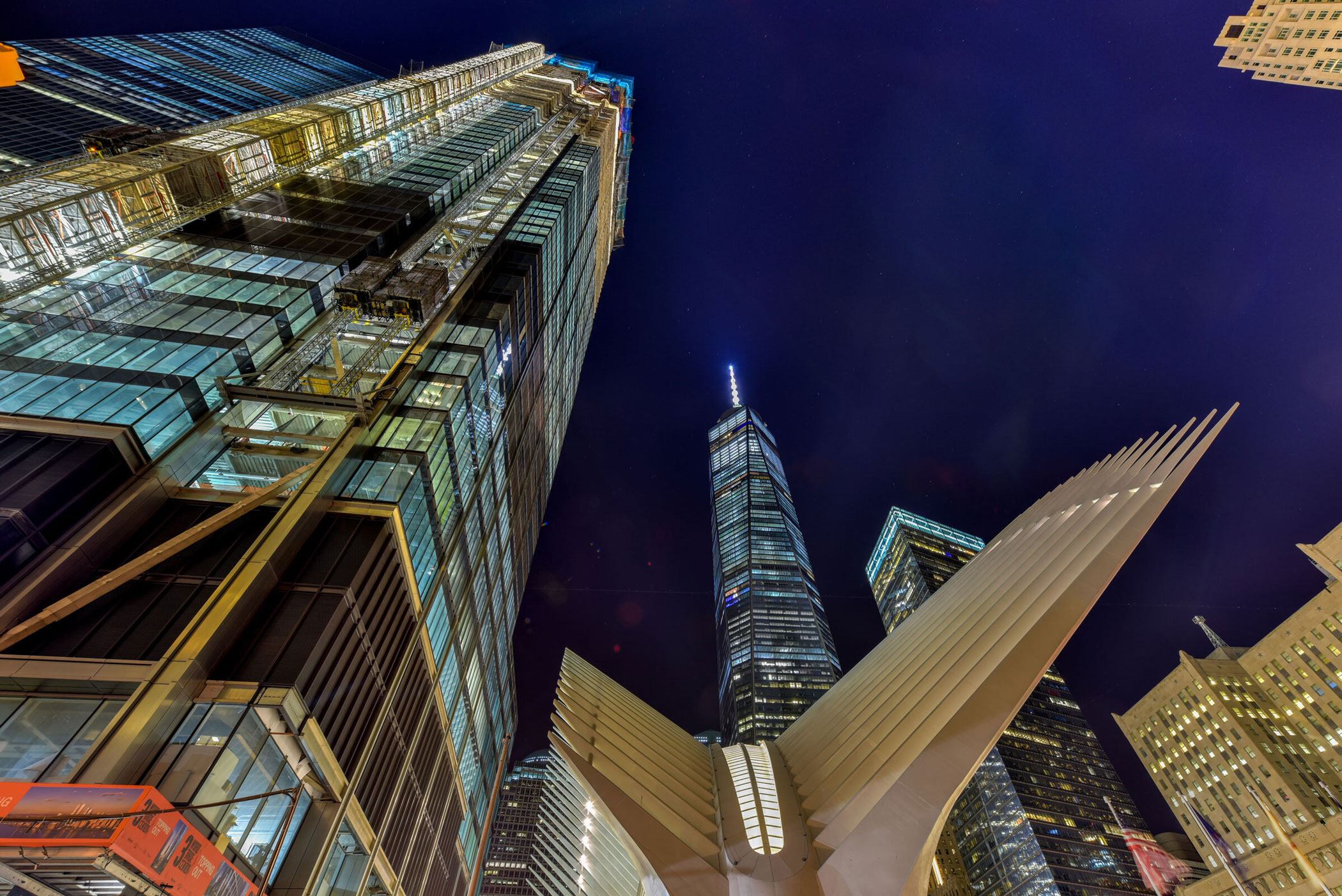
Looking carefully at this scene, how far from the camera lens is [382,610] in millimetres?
19094

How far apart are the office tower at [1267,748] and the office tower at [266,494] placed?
81.8 meters

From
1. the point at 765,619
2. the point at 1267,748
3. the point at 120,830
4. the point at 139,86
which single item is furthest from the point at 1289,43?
the point at 765,619

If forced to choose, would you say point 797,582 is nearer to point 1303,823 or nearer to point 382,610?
point 1303,823

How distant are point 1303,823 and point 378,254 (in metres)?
110

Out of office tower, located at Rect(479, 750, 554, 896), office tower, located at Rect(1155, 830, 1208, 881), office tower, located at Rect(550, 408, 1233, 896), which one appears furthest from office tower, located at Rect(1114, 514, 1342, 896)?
office tower, located at Rect(479, 750, 554, 896)

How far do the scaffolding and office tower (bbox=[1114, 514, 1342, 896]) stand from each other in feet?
329

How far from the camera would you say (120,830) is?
8516mm

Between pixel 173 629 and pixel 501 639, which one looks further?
pixel 501 639

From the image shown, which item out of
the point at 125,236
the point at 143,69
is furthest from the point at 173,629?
the point at 143,69

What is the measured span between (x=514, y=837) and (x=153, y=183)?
14947 cm

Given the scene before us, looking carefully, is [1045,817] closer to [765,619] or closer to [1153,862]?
[1153,862]

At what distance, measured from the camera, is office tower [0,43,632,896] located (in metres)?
13.7

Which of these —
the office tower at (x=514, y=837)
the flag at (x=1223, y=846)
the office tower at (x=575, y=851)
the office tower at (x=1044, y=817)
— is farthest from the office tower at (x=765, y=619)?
the office tower at (x=575, y=851)

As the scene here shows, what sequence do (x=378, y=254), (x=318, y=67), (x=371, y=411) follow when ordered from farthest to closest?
(x=318, y=67) → (x=378, y=254) → (x=371, y=411)
